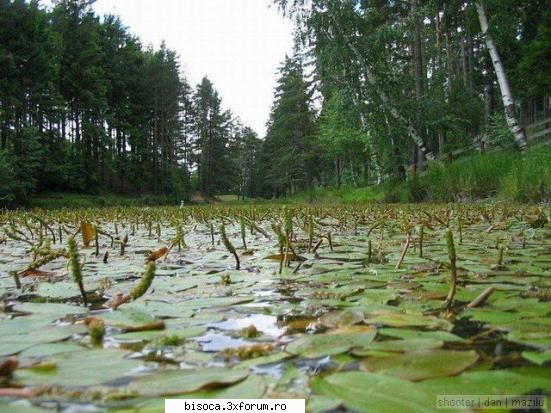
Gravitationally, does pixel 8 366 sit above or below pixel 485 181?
below

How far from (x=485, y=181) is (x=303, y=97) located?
26.5 metres

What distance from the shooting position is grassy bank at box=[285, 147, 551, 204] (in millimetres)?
6934

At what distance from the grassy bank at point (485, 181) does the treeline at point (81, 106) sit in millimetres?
13621

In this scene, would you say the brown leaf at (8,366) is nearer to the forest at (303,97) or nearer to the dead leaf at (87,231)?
the dead leaf at (87,231)

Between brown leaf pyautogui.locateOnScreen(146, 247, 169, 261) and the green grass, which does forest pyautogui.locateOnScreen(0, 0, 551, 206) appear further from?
brown leaf pyautogui.locateOnScreen(146, 247, 169, 261)

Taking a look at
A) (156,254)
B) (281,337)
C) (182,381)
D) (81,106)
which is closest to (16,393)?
(182,381)

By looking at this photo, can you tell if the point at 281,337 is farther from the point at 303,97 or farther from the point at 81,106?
the point at 303,97

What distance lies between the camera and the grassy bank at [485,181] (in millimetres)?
6934

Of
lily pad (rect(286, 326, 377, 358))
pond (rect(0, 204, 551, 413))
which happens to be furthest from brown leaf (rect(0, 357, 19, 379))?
lily pad (rect(286, 326, 377, 358))

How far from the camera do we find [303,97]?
34.2m

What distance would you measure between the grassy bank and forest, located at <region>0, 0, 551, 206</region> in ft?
2.41

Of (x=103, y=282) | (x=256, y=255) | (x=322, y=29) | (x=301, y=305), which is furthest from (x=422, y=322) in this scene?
(x=322, y=29)

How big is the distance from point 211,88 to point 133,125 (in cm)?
1654

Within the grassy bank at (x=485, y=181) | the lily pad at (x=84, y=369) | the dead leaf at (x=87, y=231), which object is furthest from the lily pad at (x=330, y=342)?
the grassy bank at (x=485, y=181)
